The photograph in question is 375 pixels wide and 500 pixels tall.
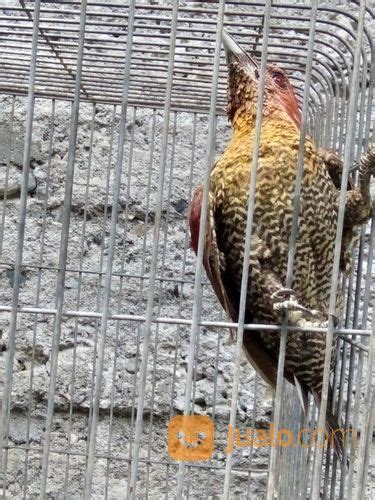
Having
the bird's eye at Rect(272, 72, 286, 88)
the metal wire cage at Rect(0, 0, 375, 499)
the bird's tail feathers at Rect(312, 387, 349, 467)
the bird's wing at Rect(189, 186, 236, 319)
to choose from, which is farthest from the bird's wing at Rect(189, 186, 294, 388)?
→ the metal wire cage at Rect(0, 0, 375, 499)

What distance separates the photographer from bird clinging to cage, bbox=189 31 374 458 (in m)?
1.32

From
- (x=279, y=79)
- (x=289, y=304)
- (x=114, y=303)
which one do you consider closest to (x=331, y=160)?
(x=279, y=79)

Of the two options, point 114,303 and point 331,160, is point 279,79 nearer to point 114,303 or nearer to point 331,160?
point 331,160

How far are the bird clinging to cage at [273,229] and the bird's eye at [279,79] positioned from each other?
0.07 m

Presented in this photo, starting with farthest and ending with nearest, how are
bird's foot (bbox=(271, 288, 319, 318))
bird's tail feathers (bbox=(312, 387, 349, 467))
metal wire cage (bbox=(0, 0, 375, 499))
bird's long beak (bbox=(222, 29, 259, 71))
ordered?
metal wire cage (bbox=(0, 0, 375, 499))
bird's long beak (bbox=(222, 29, 259, 71))
bird's tail feathers (bbox=(312, 387, 349, 467))
bird's foot (bbox=(271, 288, 319, 318))

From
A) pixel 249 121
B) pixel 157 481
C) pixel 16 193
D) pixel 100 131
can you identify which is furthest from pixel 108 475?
pixel 249 121

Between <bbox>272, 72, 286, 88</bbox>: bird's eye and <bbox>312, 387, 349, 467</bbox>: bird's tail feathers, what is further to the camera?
<bbox>272, 72, 286, 88</bbox>: bird's eye

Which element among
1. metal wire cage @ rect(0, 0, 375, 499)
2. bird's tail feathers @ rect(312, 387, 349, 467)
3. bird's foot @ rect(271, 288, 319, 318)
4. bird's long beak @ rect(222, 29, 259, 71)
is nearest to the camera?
bird's foot @ rect(271, 288, 319, 318)

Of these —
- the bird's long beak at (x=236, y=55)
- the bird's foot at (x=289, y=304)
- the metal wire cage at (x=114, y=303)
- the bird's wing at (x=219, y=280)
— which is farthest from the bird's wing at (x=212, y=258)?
the metal wire cage at (x=114, y=303)

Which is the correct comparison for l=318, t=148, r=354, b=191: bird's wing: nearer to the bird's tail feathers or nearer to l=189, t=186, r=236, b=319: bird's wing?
l=189, t=186, r=236, b=319: bird's wing

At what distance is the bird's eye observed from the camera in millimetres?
1543

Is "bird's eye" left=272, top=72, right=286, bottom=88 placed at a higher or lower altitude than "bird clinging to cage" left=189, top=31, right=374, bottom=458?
higher

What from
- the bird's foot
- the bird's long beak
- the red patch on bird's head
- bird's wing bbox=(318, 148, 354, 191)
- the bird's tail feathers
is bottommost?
the bird's tail feathers

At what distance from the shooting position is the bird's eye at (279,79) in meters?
1.54
